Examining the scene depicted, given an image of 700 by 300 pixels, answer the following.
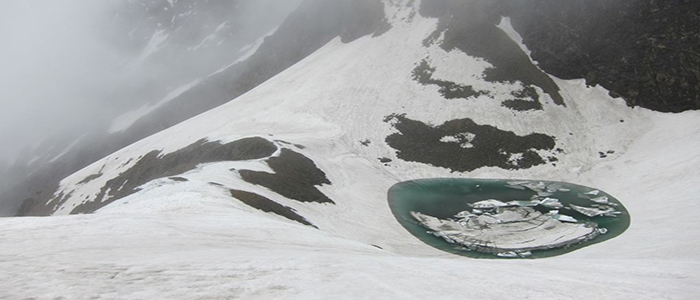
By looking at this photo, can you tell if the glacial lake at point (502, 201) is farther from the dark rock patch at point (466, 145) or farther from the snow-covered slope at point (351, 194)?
the dark rock patch at point (466, 145)

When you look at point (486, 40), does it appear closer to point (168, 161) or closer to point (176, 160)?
point (176, 160)

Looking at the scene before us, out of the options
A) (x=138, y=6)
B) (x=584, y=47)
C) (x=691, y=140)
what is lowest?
(x=691, y=140)

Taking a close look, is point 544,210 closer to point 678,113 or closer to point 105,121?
point 678,113

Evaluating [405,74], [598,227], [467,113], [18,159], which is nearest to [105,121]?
[18,159]

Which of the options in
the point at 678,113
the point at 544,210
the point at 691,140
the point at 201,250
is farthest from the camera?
the point at 678,113

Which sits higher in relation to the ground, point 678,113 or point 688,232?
point 678,113

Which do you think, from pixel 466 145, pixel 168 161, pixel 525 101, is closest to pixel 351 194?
pixel 466 145
